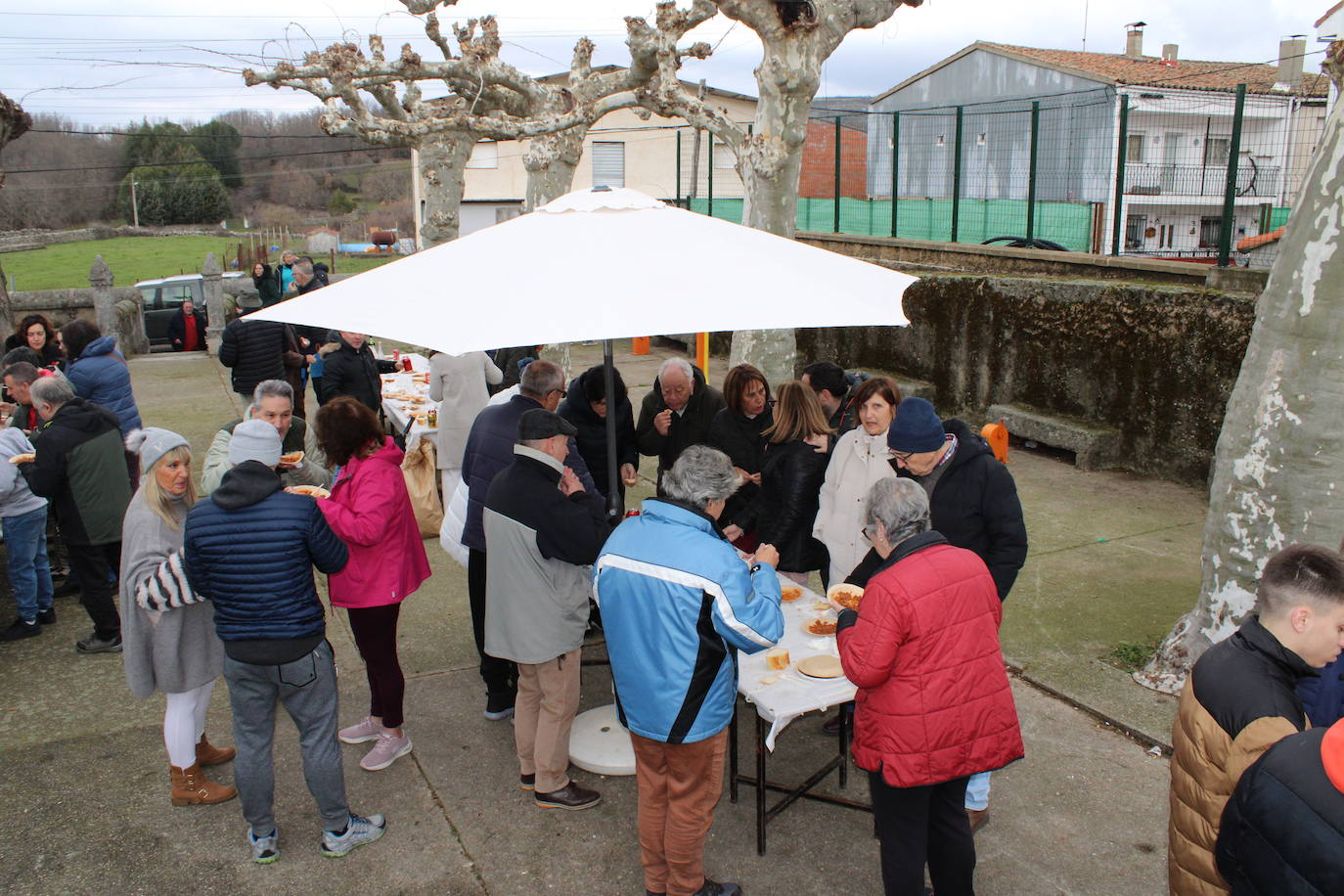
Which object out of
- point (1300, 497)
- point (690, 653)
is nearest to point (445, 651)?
point (690, 653)

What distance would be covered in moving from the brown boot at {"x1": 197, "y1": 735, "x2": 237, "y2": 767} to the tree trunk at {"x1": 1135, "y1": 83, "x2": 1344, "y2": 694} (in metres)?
4.71

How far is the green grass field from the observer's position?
1596 inches

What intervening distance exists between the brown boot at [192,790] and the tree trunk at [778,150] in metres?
6.52

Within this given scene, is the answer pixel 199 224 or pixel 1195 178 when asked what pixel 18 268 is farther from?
pixel 1195 178

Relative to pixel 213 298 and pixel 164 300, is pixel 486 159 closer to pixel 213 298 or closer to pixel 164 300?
pixel 164 300

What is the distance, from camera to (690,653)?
3.10 metres

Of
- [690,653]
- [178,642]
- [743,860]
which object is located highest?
[690,653]

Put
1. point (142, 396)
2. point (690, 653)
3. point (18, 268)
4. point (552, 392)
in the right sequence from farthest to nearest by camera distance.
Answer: point (18, 268) → point (142, 396) → point (552, 392) → point (690, 653)

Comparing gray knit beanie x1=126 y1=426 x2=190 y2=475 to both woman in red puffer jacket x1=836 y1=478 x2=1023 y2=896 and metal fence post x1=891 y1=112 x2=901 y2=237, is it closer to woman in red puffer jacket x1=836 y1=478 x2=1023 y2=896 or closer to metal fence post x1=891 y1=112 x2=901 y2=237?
woman in red puffer jacket x1=836 y1=478 x2=1023 y2=896

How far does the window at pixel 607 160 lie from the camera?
4059cm

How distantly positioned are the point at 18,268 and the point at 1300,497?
5157cm

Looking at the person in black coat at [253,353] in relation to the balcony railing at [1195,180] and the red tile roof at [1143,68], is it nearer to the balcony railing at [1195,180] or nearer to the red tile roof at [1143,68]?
the balcony railing at [1195,180]

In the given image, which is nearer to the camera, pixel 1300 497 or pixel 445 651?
pixel 1300 497

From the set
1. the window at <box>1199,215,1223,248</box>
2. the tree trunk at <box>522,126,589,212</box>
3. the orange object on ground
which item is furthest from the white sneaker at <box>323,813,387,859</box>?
the tree trunk at <box>522,126,589,212</box>
